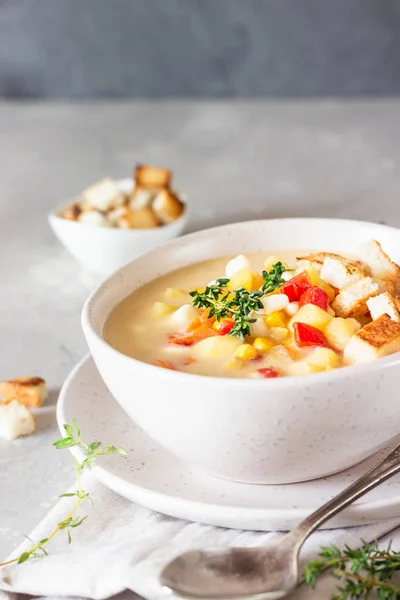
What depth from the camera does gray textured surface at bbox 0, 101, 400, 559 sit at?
8.18ft

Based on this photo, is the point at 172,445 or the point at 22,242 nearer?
the point at 172,445

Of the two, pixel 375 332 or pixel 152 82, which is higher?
pixel 152 82

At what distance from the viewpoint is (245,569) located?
5.29 ft

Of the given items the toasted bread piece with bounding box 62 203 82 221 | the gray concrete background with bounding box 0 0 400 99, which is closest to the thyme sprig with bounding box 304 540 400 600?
the toasted bread piece with bounding box 62 203 82 221

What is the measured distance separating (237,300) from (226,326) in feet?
0.22

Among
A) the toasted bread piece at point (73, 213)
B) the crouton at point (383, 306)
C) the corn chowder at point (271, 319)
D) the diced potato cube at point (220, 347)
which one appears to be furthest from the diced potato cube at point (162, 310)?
the toasted bread piece at point (73, 213)

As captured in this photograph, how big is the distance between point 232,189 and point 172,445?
99.6 inches

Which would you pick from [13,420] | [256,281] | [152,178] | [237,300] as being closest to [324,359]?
[237,300]

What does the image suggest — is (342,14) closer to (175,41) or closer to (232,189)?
(175,41)

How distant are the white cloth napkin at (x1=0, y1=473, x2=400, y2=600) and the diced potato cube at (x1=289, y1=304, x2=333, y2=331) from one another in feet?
1.30

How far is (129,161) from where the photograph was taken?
475cm

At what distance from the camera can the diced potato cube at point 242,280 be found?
209 centimetres

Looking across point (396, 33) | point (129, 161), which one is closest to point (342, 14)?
point (396, 33)

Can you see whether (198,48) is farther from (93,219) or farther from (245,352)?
(245,352)
